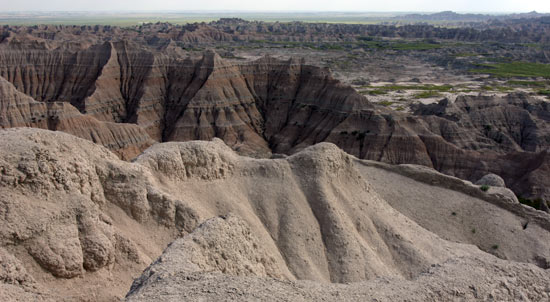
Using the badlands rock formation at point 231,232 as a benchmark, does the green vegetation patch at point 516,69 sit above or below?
above

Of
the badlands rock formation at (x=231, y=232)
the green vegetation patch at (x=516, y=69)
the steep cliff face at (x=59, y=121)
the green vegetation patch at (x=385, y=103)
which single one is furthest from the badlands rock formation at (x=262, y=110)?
the green vegetation patch at (x=516, y=69)

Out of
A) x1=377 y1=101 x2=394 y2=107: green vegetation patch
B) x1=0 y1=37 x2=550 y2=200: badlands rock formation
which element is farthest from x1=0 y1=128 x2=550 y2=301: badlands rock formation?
x1=377 y1=101 x2=394 y2=107: green vegetation patch

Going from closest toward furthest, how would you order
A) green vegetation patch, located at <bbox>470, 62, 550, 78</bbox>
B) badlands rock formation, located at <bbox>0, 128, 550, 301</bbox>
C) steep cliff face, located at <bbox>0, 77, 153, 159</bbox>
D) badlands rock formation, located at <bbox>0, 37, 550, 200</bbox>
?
badlands rock formation, located at <bbox>0, 128, 550, 301</bbox> → steep cliff face, located at <bbox>0, 77, 153, 159</bbox> → badlands rock formation, located at <bbox>0, 37, 550, 200</bbox> → green vegetation patch, located at <bbox>470, 62, 550, 78</bbox>

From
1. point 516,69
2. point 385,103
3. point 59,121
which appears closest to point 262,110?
point 59,121

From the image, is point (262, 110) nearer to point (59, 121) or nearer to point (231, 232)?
point (59, 121)

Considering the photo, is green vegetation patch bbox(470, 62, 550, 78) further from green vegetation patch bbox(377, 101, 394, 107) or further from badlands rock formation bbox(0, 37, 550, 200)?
badlands rock formation bbox(0, 37, 550, 200)

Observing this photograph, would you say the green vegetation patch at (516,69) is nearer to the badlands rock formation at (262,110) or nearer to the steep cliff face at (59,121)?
the badlands rock formation at (262,110)
